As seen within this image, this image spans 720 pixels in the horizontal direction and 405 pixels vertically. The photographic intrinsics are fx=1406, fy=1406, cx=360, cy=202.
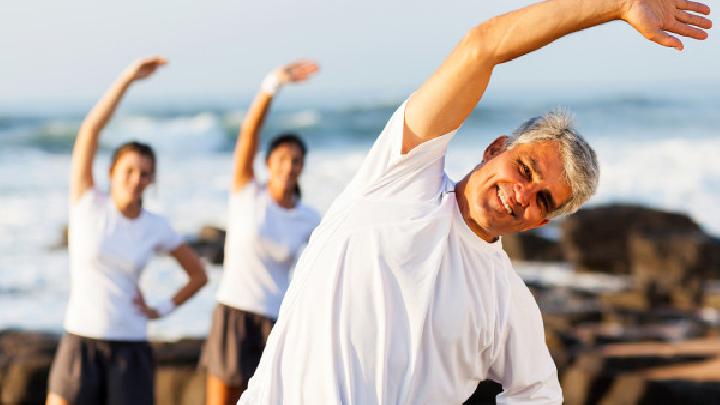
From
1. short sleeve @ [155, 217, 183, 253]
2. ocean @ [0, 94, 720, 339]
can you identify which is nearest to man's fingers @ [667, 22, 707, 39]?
short sleeve @ [155, 217, 183, 253]

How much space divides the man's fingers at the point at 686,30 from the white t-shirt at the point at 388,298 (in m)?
0.61

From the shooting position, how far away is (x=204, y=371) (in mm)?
8938

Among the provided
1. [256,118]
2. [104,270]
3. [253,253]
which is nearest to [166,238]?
[253,253]

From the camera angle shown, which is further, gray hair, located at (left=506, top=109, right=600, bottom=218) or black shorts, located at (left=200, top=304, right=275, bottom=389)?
black shorts, located at (left=200, top=304, right=275, bottom=389)

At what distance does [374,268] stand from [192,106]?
127 feet

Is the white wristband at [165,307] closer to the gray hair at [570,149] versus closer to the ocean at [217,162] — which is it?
the gray hair at [570,149]

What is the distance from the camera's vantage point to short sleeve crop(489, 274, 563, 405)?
3.67 meters

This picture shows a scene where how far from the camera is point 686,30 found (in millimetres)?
3242

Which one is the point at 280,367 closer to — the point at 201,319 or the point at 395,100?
the point at 201,319

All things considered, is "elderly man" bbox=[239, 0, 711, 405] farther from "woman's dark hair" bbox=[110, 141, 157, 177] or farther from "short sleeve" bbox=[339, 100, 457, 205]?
"woman's dark hair" bbox=[110, 141, 157, 177]

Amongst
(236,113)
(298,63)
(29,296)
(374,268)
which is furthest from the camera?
(236,113)

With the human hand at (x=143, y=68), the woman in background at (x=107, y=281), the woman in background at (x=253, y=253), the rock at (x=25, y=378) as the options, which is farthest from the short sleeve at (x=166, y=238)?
the rock at (x=25, y=378)

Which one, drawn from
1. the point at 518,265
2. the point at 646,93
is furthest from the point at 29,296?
the point at 646,93

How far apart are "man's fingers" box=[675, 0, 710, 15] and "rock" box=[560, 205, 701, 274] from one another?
51.9 feet
